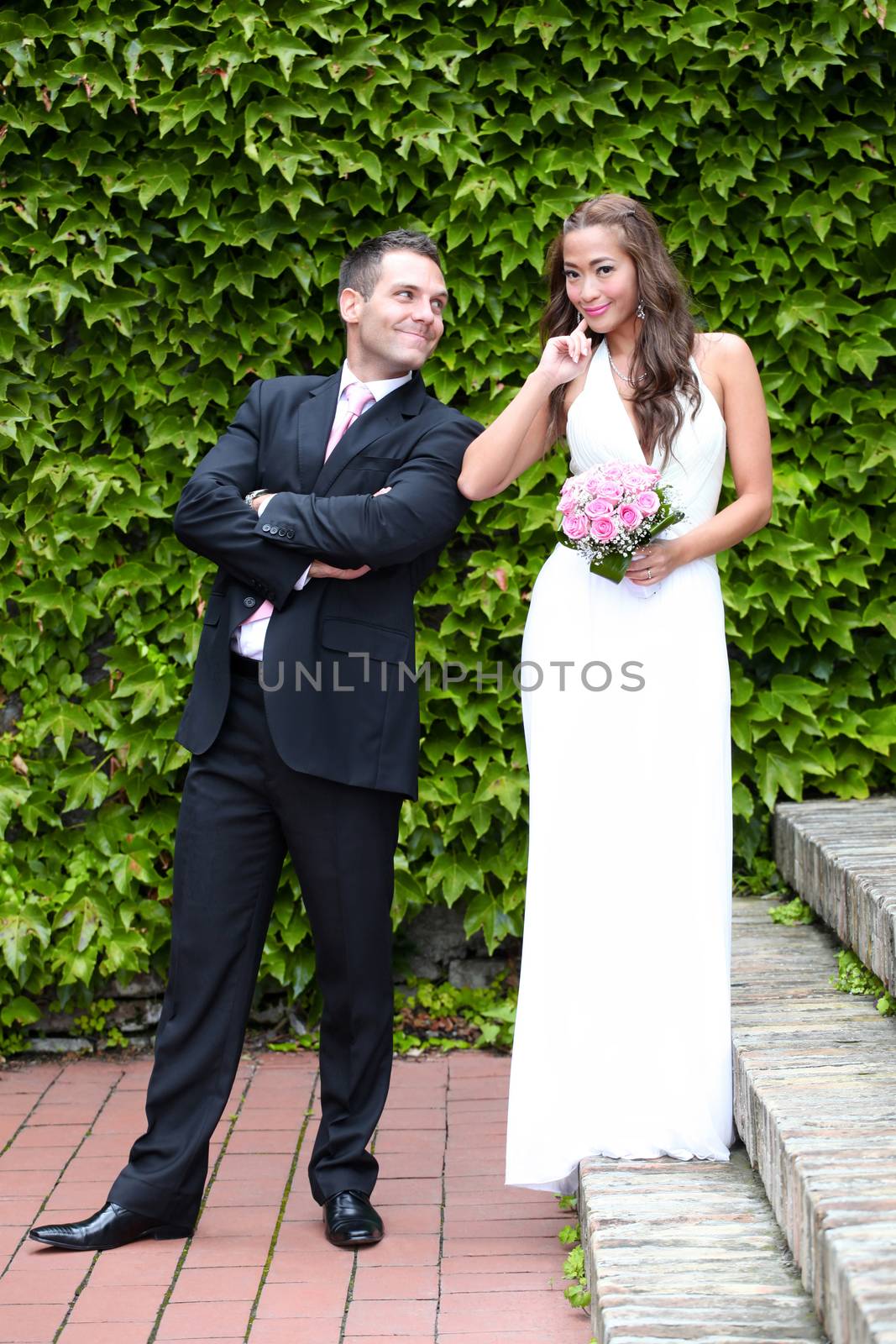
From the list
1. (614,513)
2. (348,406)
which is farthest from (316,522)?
(614,513)

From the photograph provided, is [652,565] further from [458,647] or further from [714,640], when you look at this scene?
[458,647]

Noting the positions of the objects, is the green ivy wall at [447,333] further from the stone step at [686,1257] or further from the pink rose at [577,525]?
the stone step at [686,1257]

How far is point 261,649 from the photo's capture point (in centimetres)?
322

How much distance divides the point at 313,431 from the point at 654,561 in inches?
33.2

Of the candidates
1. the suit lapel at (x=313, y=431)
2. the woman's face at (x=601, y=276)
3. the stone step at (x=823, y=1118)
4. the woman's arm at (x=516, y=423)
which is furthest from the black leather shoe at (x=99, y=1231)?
the woman's face at (x=601, y=276)

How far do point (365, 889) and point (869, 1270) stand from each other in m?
1.45

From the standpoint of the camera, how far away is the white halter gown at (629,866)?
314 cm

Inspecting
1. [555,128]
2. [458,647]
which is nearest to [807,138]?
[555,128]

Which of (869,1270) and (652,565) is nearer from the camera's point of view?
(869,1270)

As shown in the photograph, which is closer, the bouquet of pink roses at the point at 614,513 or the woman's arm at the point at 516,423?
the bouquet of pink roses at the point at 614,513

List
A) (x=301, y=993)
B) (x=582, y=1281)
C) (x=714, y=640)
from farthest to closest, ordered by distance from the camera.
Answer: (x=301, y=993), (x=714, y=640), (x=582, y=1281)

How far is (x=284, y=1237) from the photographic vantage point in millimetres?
3275

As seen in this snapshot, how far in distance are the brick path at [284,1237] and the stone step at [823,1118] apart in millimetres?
579

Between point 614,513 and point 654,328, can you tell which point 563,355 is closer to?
point 654,328
